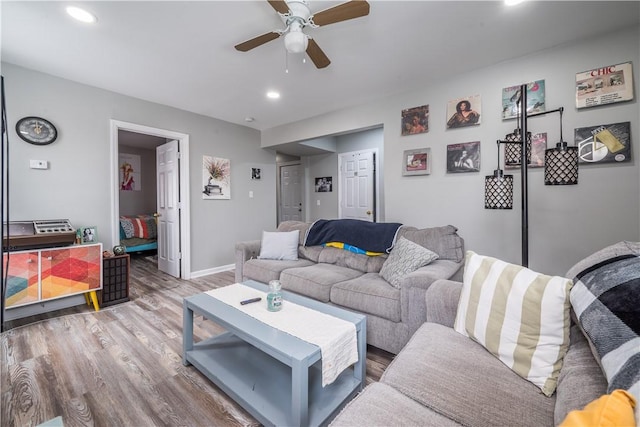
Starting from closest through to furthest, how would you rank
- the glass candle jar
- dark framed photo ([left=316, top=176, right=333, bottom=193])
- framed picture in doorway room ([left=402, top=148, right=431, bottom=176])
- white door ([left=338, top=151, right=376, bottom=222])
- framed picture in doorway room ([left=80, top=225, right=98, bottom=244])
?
1. the glass candle jar
2. framed picture in doorway room ([left=80, top=225, right=98, bottom=244])
3. framed picture in doorway room ([left=402, top=148, right=431, bottom=176])
4. white door ([left=338, top=151, right=376, bottom=222])
5. dark framed photo ([left=316, top=176, right=333, bottom=193])

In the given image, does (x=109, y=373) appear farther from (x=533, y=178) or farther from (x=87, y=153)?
(x=533, y=178)

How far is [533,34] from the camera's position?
2162 mm

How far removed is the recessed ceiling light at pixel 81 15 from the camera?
1856 mm

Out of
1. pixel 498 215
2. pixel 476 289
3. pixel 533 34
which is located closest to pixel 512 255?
pixel 498 215

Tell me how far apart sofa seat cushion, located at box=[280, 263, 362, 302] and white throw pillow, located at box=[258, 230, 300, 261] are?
47cm

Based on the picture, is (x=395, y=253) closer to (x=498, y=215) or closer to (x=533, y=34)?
(x=498, y=215)

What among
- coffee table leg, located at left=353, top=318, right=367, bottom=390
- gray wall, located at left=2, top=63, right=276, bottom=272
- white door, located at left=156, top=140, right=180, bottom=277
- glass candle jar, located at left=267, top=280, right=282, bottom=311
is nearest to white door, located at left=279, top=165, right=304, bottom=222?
gray wall, located at left=2, top=63, right=276, bottom=272

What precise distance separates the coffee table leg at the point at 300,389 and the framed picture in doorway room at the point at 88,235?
295 centimetres

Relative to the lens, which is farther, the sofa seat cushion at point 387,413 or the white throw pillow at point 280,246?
the white throw pillow at point 280,246

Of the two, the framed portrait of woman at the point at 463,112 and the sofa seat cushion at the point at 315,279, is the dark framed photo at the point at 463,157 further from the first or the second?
the sofa seat cushion at the point at 315,279

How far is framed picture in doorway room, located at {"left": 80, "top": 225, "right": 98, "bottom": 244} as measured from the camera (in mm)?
2891

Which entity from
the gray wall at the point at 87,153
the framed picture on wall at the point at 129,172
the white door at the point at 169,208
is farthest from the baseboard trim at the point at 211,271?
the framed picture on wall at the point at 129,172

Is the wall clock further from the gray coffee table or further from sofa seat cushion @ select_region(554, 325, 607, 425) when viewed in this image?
sofa seat cushion @ select_region(554, 325, 607, 425)

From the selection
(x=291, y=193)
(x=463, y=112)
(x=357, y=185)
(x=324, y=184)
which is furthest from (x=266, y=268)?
(x=291, y=193)
